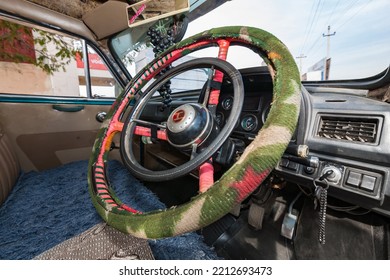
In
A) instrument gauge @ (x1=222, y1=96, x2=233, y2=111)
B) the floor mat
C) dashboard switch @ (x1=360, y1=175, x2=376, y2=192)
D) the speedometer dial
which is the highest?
instrument gauge @ (x1=222, y1=96, x2=233, y2=111)

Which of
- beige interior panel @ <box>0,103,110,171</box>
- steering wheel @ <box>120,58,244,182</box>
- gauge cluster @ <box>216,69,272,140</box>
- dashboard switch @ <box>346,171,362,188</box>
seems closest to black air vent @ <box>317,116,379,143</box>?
dashboard switch @ <box>346,171,362,188</box>

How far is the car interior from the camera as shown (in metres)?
0.47

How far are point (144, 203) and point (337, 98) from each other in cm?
129

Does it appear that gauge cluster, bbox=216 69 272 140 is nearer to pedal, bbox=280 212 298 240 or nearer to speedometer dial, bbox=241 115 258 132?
speedometer dial, bbox=241 115 258 132

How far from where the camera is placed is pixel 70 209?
1.32m

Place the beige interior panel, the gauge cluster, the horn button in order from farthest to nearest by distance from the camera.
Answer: the beige interior panel
the gauge cluster
the horn button

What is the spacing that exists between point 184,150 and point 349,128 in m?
0.53

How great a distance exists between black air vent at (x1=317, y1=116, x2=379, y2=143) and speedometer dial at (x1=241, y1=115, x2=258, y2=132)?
262 mm

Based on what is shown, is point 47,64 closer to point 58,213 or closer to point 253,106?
point 58,213

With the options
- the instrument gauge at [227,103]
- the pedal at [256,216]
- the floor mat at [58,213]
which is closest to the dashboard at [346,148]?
the instrument gauge at [227,103]

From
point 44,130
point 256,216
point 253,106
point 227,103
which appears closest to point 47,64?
point 44,130

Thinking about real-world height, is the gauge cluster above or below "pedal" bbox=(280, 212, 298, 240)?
above

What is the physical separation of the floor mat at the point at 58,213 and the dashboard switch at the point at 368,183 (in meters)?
0.80

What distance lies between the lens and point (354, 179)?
23.1 inches
